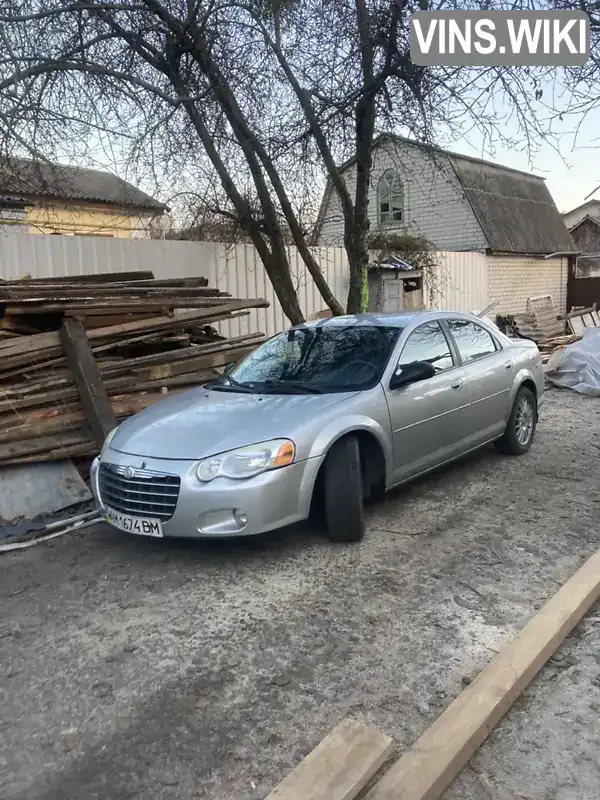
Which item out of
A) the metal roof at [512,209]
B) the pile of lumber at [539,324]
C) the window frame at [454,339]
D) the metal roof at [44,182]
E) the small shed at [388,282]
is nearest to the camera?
the window frame at [454,339]

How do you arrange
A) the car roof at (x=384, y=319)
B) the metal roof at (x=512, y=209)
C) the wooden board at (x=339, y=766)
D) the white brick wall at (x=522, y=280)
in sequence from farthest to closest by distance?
the metal roof at (x=512, y=209) → the white brick wall at (x=522, y=280) → the car roof at (x=384, y=319) → the wooden board at (x=339, y=766)

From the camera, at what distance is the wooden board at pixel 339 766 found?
91.1 inches

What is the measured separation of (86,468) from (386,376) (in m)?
3.04

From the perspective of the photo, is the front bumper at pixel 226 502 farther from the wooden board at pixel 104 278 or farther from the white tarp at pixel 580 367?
the white tarp at pixel 580 367

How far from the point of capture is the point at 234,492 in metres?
4.10

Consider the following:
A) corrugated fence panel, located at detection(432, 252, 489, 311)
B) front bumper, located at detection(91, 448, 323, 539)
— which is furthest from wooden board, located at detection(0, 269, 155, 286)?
corrugated fence panel, located at detection(432, 252, 489, 311)

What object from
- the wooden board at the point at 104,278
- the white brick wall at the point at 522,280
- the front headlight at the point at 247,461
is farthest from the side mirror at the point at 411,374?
the white brick wall at the point at 522,280

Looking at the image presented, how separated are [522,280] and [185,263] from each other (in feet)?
45.1

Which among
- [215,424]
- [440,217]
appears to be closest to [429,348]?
[215,424]

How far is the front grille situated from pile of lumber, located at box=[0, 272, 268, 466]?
1.74 metres

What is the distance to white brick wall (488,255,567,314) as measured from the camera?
1905 cm

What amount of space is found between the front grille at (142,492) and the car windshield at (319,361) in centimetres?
121

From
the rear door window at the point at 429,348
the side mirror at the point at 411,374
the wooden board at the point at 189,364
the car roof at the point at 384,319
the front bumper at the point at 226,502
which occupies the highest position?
the car roof at the point at 384,319

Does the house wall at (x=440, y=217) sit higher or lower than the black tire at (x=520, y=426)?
higher
